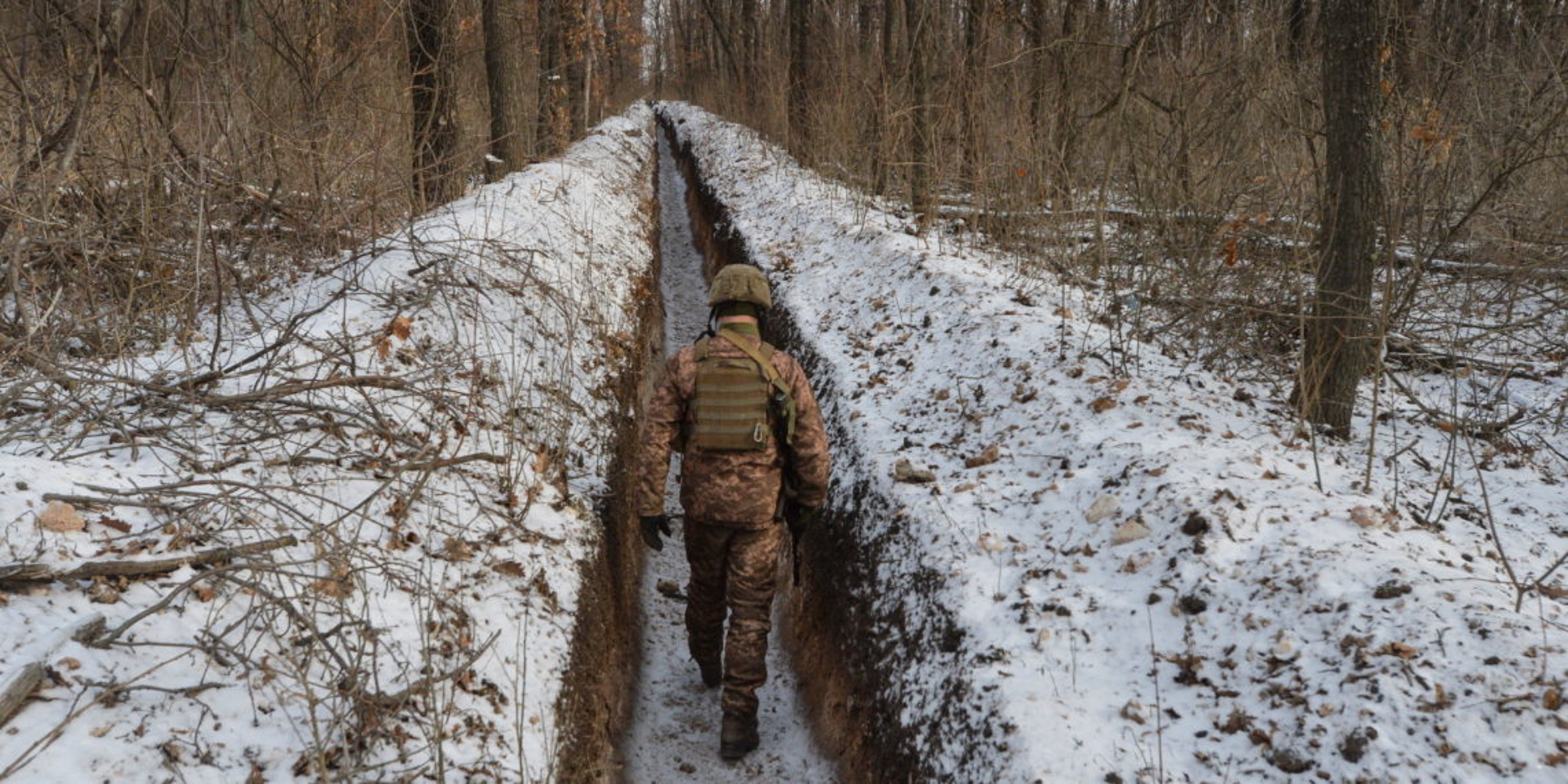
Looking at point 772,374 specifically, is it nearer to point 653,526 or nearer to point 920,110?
point 653,526

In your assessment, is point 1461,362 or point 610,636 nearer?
point 610,636

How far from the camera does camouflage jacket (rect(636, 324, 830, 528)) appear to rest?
3783 mm

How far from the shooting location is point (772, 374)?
373 cm

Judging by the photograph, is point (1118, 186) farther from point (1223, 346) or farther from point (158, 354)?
point (158, 354)

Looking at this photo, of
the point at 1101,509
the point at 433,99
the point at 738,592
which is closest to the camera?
the point at 1101,509

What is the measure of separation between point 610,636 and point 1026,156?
15.7ft

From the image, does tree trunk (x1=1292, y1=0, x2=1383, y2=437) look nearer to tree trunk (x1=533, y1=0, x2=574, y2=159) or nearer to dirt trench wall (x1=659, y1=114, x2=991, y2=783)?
dirt trench wall (x1=659, y1=114, x2=991, y2=783)

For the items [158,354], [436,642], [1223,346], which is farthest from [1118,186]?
[158,354]

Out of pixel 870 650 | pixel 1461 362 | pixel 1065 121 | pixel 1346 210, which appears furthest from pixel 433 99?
pixel 1461 362

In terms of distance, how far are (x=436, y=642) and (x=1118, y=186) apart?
19.6 ft

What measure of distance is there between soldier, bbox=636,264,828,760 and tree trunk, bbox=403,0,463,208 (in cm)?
511

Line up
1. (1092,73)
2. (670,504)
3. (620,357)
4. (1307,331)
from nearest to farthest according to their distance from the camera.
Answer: (1307,331) → (670,504) → (620,357) → (1092,73)

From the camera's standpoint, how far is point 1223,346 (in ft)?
14.9

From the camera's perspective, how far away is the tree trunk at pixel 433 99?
26.1ft
